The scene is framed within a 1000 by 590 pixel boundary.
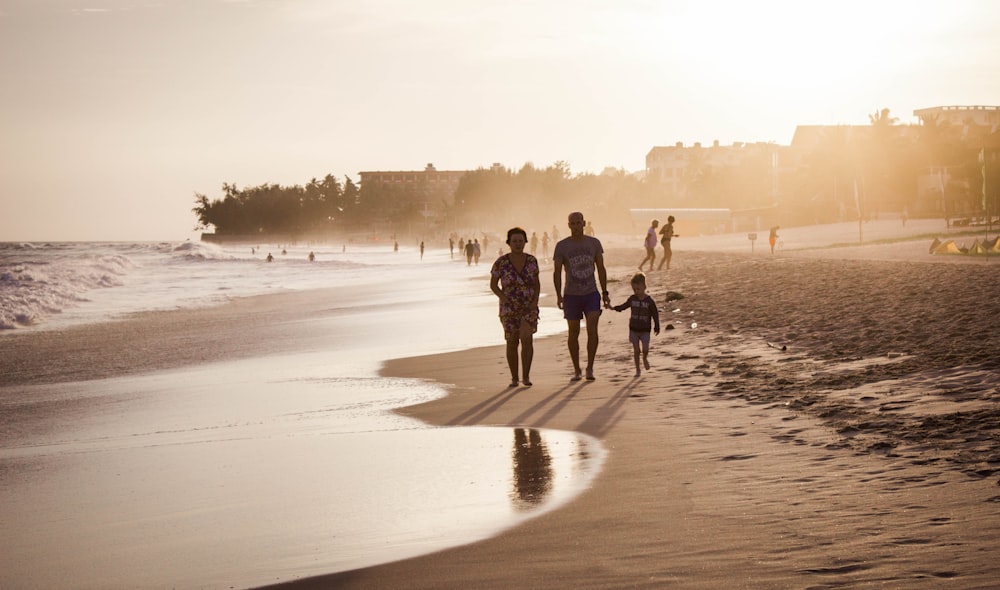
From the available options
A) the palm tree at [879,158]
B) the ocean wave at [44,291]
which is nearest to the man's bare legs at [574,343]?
the ocean wave at [44,291]

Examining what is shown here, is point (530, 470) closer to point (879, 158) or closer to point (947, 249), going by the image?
point (947, 249)

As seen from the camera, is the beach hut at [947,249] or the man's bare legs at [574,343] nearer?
the man's bare legs at [574,343]

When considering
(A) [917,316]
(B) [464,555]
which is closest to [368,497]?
(B) [464,555]

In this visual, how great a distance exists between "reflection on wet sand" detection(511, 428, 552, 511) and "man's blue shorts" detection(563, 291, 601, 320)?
2778 millimetres

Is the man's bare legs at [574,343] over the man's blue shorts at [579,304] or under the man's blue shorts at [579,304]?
under

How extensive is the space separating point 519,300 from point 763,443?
4.18m

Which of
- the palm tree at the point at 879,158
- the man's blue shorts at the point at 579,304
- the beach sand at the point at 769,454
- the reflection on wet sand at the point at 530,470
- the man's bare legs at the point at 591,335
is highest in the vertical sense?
the palm tree at the point at 879,158

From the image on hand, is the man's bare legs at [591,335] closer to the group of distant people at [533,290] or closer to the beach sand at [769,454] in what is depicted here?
the group of distant people at [533,290]

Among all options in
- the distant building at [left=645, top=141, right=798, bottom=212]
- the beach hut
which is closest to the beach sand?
the beach hut

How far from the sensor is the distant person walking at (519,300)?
10117 mm

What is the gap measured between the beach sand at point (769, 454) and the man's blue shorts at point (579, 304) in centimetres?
75

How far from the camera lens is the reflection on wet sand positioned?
5383 mm

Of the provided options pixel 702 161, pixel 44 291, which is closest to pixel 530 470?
pixel 44 291

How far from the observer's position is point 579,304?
10.2 m
